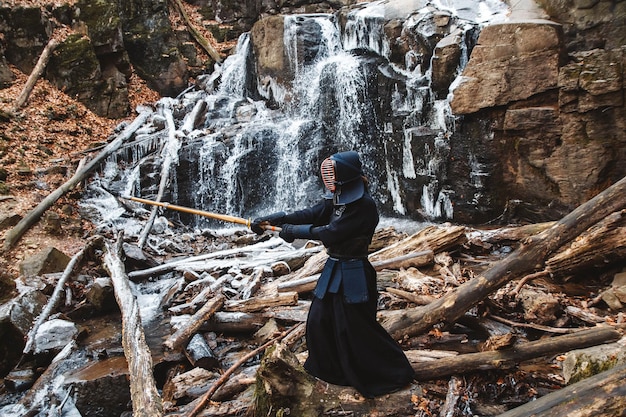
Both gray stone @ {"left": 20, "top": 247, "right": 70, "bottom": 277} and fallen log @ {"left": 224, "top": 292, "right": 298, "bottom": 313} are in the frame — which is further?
Answer: gray stone @ {"left": 20, "top": 247, "right": 70, "bottom": 277}

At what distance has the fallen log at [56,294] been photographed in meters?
5.93

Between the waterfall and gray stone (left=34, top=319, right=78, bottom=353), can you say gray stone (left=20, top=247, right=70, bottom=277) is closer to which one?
gray stone (left=34, top=319, right=78, bottom=353)

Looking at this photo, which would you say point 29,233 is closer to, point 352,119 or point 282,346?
point 282,346

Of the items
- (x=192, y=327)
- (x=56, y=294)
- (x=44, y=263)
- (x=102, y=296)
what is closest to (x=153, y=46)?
(x=44, y=263)

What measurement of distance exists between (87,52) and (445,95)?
476 inches

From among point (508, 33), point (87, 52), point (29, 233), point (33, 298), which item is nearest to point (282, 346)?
point (33, 298)

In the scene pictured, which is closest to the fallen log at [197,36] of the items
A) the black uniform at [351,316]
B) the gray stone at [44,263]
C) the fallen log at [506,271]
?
the gray stone at [44,263]

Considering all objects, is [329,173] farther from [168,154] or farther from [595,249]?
[168,154]

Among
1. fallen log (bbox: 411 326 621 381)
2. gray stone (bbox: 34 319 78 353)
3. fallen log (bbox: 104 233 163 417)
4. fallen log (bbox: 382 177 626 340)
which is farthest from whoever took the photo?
gray stone (bbox: 34 319 78 353)

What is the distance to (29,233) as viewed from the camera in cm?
920

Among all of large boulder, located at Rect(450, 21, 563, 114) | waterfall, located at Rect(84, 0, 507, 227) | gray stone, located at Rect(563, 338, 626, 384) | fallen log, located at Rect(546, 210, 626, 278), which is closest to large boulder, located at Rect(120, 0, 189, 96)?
waterfall, located at Rect(84, 0, 507, 227)

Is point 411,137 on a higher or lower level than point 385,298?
higher

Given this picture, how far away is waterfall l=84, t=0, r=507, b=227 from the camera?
12.0 metres

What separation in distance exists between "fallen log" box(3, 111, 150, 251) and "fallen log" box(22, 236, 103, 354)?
5.23ft
